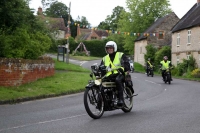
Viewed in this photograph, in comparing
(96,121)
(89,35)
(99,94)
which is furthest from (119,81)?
(89,35)

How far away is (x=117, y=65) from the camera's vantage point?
9766 millimetres

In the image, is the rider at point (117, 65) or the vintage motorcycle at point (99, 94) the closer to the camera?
the vintage motorcycle at point (99, 94)

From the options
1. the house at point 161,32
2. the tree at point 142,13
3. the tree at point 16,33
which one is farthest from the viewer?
the tree at point 142,13

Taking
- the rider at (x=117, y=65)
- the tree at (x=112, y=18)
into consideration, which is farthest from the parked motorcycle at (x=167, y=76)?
the tree at (x=112, y=18)

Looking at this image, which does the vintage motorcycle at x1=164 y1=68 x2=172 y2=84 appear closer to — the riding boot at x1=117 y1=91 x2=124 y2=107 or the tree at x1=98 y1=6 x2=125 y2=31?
the riding boot at x1=117 y1=91 x2=124 y2=107

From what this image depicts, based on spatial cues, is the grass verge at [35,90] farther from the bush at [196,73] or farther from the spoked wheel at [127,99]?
the bush at [196,73]

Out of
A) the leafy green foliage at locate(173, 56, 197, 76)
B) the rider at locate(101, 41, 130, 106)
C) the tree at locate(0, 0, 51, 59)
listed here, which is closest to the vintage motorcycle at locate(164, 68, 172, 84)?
the tree at locate(0, 0, 51, 59)

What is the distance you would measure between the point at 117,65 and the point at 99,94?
108cm

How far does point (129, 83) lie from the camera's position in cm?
1022

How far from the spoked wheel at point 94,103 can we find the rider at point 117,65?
0.61 meters

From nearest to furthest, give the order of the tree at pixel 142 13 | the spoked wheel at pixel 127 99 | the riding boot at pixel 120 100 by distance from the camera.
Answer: the riding boot at pixel 120 100 < the spoked wheel at pixel 127 99 < the tree at pixel 142 13

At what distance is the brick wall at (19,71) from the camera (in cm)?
1436

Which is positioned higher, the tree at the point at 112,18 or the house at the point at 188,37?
the tree at the point at 112,18

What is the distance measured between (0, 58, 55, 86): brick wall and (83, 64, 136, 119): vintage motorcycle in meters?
6.04
